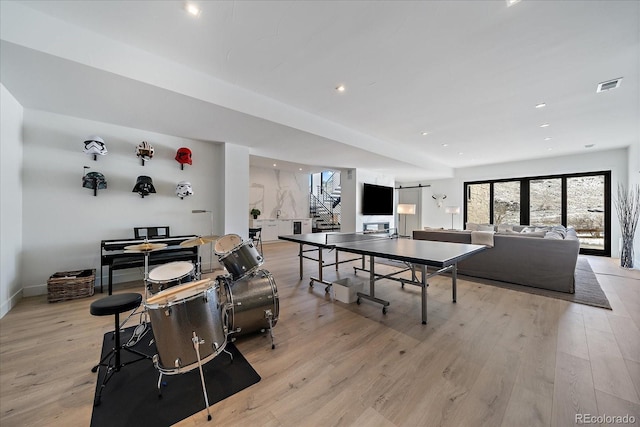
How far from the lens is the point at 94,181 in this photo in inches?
144

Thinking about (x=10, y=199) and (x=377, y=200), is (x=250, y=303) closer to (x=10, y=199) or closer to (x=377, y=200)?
(x=10, y=199)

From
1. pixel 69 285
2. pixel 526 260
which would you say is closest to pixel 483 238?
pixel 526 260

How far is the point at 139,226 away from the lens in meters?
4.21

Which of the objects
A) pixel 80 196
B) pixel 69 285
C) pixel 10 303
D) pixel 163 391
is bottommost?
pixel 163 391

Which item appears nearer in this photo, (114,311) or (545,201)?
(114,311)

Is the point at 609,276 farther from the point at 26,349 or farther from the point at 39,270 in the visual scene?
the point at 39,270

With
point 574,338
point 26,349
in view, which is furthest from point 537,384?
point 26,349

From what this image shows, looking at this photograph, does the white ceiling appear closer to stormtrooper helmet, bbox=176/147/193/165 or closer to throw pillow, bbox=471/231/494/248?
stormtrooper helmet, bbox=176/147/193/165

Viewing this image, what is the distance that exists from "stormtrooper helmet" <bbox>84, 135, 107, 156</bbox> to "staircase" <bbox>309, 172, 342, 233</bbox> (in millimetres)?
7577

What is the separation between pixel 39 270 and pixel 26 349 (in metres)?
2.04

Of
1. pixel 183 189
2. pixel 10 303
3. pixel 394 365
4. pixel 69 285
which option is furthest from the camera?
→ pixel 183 189

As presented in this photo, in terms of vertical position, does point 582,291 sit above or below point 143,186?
below

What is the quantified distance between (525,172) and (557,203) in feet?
4.23

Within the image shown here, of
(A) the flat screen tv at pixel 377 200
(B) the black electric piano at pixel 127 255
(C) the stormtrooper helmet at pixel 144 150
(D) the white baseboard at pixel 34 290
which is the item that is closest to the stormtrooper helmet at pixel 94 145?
(C) the stormtrooper helmet at pixel 144 150
